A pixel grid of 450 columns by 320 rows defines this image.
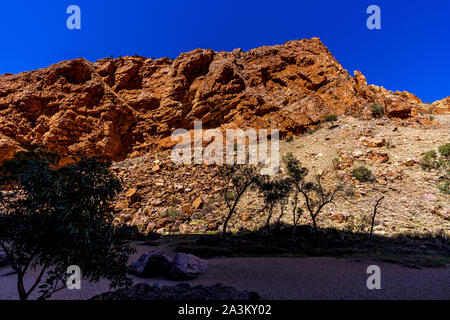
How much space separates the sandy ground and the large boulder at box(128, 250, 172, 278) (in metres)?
0.60

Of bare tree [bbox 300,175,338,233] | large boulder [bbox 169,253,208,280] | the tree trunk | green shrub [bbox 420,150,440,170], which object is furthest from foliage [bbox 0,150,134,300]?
green shrub [bbox 420,150,440,170]

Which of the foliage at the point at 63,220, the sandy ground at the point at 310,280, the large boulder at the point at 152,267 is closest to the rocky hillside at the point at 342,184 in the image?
the sandy ground at the point at 310,280

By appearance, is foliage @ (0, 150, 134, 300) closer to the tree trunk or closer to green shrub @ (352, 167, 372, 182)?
the tree trunk

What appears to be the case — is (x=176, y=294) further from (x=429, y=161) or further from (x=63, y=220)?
(x=429, y=161)

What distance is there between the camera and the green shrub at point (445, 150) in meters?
23.6

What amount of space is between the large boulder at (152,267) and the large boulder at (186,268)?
41 centimetres

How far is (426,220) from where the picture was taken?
1812 centimetres

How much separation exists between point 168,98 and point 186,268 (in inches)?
1490

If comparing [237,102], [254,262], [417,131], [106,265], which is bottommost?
[254,262]

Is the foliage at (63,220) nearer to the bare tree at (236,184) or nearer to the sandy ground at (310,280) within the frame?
the sandy ground at (310,280)
